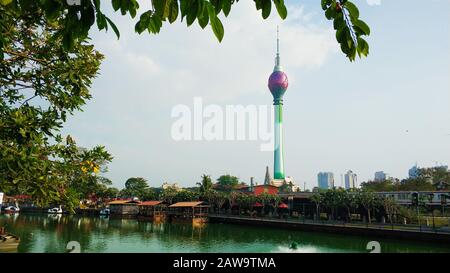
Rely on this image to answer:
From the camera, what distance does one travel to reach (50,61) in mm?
6199

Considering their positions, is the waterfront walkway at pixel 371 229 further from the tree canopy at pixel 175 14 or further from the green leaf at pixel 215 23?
the green leaf at pixel 215 23

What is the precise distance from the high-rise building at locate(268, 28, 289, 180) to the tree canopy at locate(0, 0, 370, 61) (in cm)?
11069

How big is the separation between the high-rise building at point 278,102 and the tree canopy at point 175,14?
111 m

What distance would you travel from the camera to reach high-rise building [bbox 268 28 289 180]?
111m

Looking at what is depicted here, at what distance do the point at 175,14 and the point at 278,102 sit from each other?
112070 millimetres

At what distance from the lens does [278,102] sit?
112 meters

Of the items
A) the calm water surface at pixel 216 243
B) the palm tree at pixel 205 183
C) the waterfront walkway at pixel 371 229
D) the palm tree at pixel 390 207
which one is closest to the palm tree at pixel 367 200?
the palm tree at pixel 390 207

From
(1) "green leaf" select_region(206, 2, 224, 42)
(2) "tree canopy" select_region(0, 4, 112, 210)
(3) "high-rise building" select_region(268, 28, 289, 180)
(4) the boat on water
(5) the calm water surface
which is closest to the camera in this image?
(1) "green leaf" select_region(206, 2, 224, 42)

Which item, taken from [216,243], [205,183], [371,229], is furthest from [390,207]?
[205,183]

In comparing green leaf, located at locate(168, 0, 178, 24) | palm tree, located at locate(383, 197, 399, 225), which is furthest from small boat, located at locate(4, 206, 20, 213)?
green leaf, located at locate(168, 0, 178, 24)

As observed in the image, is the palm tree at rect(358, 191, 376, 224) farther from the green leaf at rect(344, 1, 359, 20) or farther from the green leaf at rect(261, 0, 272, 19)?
the green leaf at rect(261, 0, 272, 19)

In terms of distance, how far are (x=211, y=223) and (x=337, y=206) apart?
18.2 m

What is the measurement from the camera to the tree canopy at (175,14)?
1664mm
